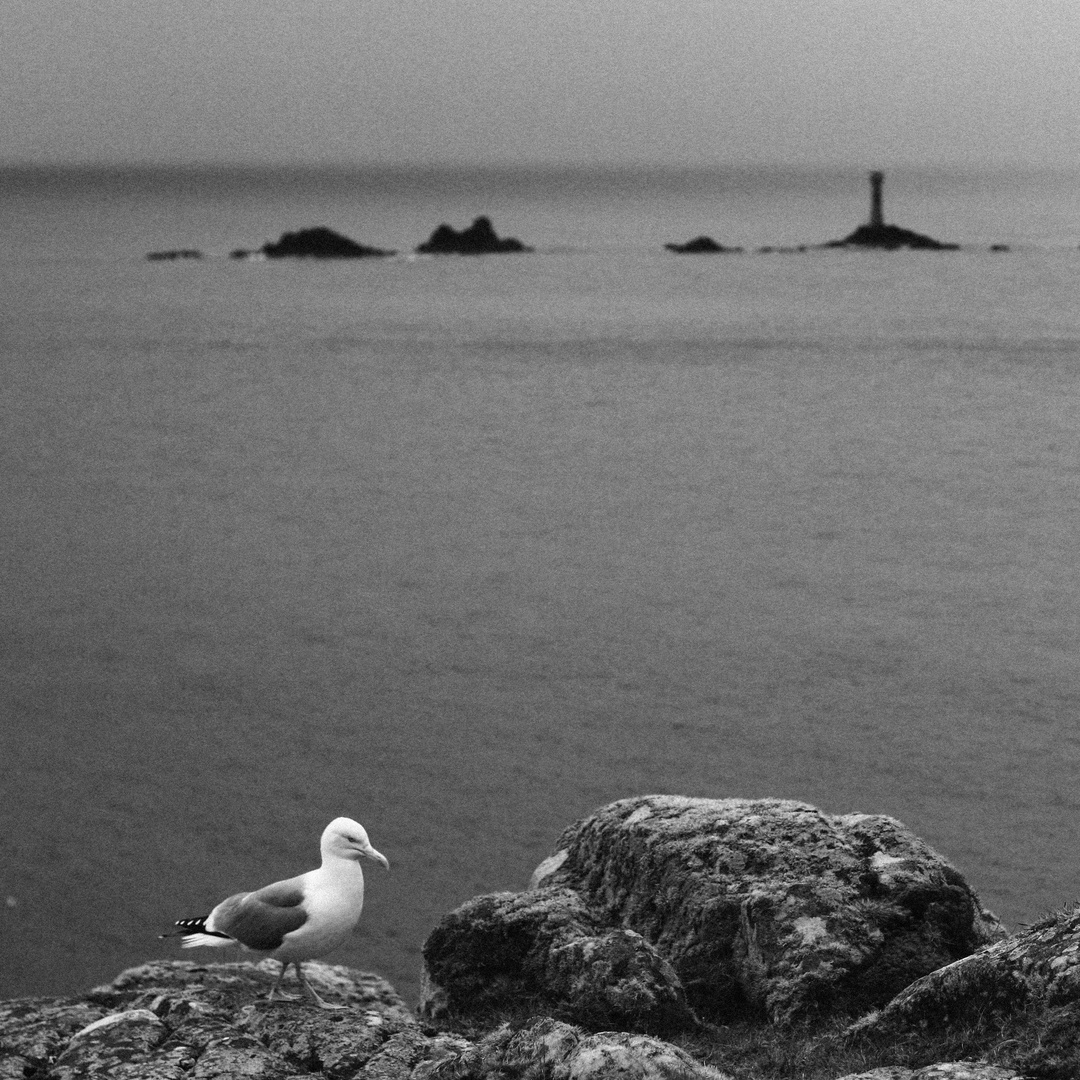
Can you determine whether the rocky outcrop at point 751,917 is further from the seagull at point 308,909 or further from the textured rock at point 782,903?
the seagull at point 308,909

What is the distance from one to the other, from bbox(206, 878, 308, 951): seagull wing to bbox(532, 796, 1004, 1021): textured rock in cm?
220

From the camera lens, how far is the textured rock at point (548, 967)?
9.47m

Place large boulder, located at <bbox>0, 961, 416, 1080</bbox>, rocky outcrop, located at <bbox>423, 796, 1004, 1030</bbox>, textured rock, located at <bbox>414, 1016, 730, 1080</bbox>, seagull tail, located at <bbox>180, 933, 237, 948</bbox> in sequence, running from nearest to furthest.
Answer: textured rock, located at <bbox>414, 1016, 730, 1080</bbox> < large boulder, located at <bbox>0, 961, 416, 1080</bbox> < rocky outcrop, located at <bbox>423, 796, 1004, 1030</bbox> < seagull tail, located at <bbox>180, 933, 237, 948</bbox>

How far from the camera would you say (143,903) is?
2280 cm

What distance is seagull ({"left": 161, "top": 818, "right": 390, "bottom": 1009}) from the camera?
35.8 ft

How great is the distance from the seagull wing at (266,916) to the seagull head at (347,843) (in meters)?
0.38

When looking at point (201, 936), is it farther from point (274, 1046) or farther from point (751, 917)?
point (751, 917)

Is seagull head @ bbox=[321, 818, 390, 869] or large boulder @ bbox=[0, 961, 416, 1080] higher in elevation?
seagull head @ bbox=[321, 818, 390, 869]

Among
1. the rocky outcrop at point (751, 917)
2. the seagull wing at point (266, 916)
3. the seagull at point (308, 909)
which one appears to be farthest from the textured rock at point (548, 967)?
the seagull wing at point (266, 916)

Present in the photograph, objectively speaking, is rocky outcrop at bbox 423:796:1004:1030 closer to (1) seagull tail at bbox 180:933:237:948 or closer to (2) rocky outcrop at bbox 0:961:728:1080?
(2) rocky outcrop at bbox 0:961:728:1080

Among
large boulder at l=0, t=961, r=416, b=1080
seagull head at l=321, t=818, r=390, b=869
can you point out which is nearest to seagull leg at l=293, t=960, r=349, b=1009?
large boulder at l=0, t=961, r=416, b=1080

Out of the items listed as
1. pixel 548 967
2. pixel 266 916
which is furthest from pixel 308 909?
pixel 548 967

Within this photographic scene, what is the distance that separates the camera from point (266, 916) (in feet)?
35.9

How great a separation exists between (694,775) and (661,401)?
2344 inches
